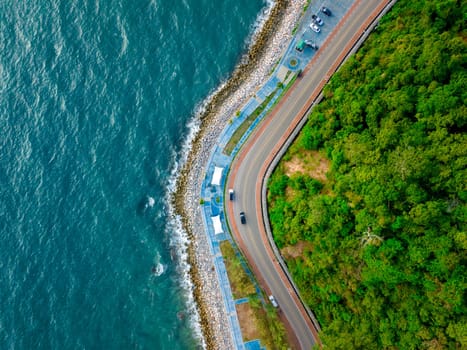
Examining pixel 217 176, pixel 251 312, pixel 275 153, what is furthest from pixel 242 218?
pixel 251 312

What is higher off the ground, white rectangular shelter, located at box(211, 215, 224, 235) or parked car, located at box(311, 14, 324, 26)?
parked car, located at box(311, 14, 324, 26)

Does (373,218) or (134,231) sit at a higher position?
(134,231)

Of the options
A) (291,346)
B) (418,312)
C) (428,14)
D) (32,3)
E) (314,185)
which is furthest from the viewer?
(32,3)

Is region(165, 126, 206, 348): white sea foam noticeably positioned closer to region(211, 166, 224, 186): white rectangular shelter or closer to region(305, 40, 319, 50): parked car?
region(211, 166, 224, 186): white rectangular shelter

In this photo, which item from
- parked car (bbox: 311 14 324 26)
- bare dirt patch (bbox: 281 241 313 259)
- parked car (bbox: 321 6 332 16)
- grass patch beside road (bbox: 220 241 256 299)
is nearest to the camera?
bare dirt patch (bbox: 281 241 313 259)

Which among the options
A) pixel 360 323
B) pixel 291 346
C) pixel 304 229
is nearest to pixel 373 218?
pixel 304 229

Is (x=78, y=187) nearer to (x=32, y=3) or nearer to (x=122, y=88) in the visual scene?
(x=122, y=88)

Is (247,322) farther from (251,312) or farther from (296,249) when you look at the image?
(296,249)

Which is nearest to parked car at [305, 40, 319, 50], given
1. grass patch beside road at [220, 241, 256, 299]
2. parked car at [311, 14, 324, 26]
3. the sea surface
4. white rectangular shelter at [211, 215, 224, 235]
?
parked car at [311, 14, 324, 26]

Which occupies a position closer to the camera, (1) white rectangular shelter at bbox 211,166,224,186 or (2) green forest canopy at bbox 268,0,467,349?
(2) green forest canopy at bbox 268,0,467,349
